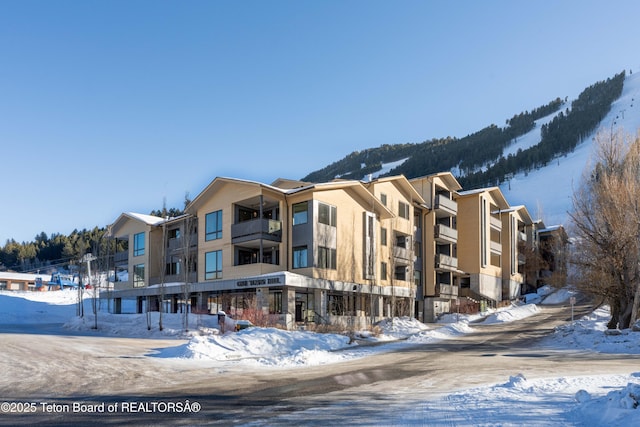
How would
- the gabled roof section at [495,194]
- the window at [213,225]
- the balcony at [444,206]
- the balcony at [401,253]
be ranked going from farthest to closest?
the gabled roof section at [495,194] < the balcony at [444,206] < the balcony at [401,253] < the window at [213,225]

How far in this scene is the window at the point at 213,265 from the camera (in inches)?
1732

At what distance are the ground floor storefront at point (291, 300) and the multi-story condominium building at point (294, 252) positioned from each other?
89 millimetres

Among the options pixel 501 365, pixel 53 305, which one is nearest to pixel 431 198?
pixel 501 365

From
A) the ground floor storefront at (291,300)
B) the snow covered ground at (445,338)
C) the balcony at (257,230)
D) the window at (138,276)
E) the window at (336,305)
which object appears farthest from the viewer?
the window at (138,276)

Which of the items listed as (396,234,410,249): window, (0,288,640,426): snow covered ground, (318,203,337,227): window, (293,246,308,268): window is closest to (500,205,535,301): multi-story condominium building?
(0,288,640,426): snow covered ground

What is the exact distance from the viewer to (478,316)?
54250 millimetres

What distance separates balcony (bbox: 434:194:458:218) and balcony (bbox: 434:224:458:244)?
174cm

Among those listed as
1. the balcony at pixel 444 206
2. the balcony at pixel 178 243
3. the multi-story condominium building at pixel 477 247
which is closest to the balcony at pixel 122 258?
the balcony at pixel 178 243

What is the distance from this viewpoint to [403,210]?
171 ft

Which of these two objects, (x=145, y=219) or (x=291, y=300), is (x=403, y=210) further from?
(x=145, y=219)

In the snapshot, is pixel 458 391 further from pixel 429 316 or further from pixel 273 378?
pixel 429 316

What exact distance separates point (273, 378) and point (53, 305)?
5880 centimetres

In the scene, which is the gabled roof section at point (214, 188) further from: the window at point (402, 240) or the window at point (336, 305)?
the window at point (402, 240)

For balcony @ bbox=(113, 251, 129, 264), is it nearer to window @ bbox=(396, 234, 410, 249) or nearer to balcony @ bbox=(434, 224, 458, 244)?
window @ bbox=(396, 234, 410, 249)
